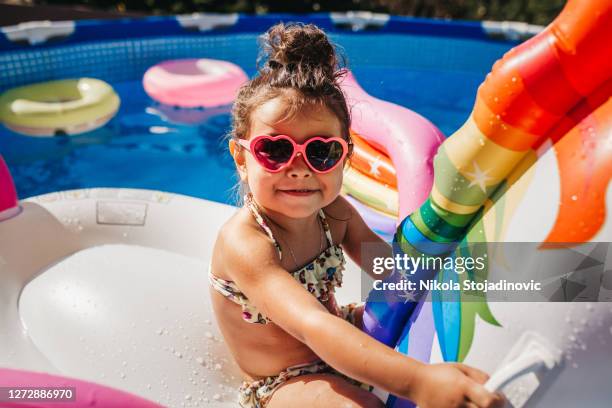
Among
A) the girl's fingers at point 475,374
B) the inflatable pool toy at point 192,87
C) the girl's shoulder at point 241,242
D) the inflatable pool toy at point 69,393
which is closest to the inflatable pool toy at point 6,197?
the inflatable pool toy at point 69,393

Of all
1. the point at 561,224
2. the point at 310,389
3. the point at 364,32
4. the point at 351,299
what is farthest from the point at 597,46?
the point at 364,32

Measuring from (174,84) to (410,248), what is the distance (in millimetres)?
3882

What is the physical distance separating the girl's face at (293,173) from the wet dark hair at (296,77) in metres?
0.02

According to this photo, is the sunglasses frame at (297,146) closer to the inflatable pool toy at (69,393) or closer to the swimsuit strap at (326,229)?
the swimsuit strap at (326,229)

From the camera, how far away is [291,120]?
4.63ft

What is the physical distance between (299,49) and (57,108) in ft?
11.2

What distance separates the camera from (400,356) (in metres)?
1.08

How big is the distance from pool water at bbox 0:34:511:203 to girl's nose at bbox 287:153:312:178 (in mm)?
2208

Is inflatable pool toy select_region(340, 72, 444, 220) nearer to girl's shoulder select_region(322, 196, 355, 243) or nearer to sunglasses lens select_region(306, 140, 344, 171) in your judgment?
girl's shoulder select_region(322, 196, 355, 243)

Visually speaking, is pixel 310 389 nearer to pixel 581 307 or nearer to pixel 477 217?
pixel 477 217

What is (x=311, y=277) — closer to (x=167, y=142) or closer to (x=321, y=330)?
(x=321, y=330)
